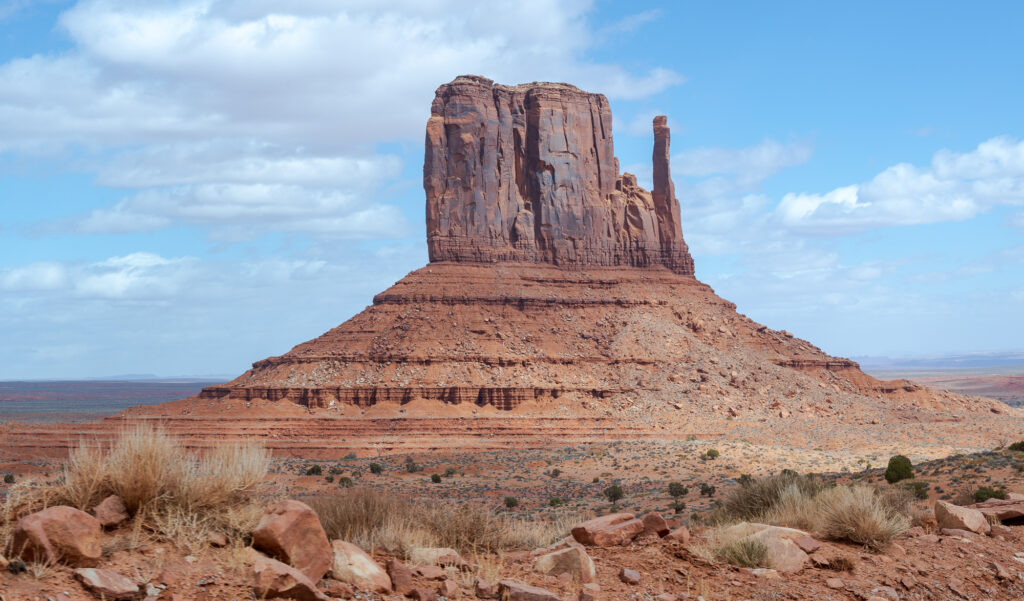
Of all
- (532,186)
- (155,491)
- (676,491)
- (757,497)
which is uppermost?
(532,186)

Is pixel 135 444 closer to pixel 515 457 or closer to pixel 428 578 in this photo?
pixel 428 578

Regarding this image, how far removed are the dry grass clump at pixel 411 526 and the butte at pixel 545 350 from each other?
5046 cm

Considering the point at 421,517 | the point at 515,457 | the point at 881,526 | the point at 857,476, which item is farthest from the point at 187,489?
the point at 515,457

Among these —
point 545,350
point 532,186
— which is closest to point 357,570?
point 545,350

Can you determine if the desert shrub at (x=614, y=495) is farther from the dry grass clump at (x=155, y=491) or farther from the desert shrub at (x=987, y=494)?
the dry grass clump at (x=155, y=491)

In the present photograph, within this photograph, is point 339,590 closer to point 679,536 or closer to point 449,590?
point 449,590

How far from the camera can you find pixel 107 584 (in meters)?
7.07

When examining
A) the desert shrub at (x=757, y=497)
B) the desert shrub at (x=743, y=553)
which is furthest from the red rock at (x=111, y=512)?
the desert shrub at (x=757, y=497)

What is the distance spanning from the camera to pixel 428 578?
→ 9.01 m

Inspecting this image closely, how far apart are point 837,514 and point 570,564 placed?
4230 millimetres

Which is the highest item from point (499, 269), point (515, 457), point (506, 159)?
point (506, 159)

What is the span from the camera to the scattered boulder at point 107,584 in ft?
22.9

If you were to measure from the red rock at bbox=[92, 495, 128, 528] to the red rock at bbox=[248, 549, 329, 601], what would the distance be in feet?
4.22

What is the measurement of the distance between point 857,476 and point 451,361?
46947mm
